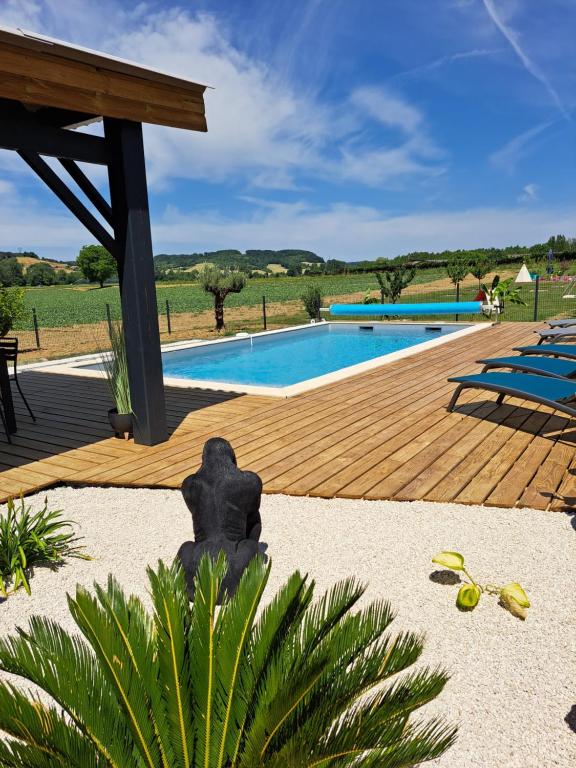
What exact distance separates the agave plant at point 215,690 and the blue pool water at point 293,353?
30.3ft

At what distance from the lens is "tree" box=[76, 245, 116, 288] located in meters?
86.4

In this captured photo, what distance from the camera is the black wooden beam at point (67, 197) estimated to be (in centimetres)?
421

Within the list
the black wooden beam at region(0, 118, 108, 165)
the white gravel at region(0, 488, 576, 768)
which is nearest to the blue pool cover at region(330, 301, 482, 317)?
the black wooden beam at region(0, 118, 108, 165)

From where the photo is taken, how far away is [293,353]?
1388cm

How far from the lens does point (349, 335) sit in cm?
1557

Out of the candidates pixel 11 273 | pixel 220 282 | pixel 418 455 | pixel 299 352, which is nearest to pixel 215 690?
pixel 418 455

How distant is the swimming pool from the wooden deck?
6.82 feet

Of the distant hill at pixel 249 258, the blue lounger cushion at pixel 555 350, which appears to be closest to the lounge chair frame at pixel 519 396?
the blue lounger cushion at pixel 555 350

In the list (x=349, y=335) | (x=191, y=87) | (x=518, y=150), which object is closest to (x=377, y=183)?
(x=518, y=150)

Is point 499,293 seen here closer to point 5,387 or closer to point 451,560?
point 5,387

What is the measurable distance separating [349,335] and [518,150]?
3865cm

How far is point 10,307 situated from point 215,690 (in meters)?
11.0

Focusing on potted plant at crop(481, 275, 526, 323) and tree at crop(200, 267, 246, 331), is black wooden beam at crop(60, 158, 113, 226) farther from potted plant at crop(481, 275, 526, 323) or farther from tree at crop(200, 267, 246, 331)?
potted plant at crop(481, 275, 526, 323)

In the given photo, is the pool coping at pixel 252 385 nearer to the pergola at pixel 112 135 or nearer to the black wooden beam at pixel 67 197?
the pergola at pixel 112 135
